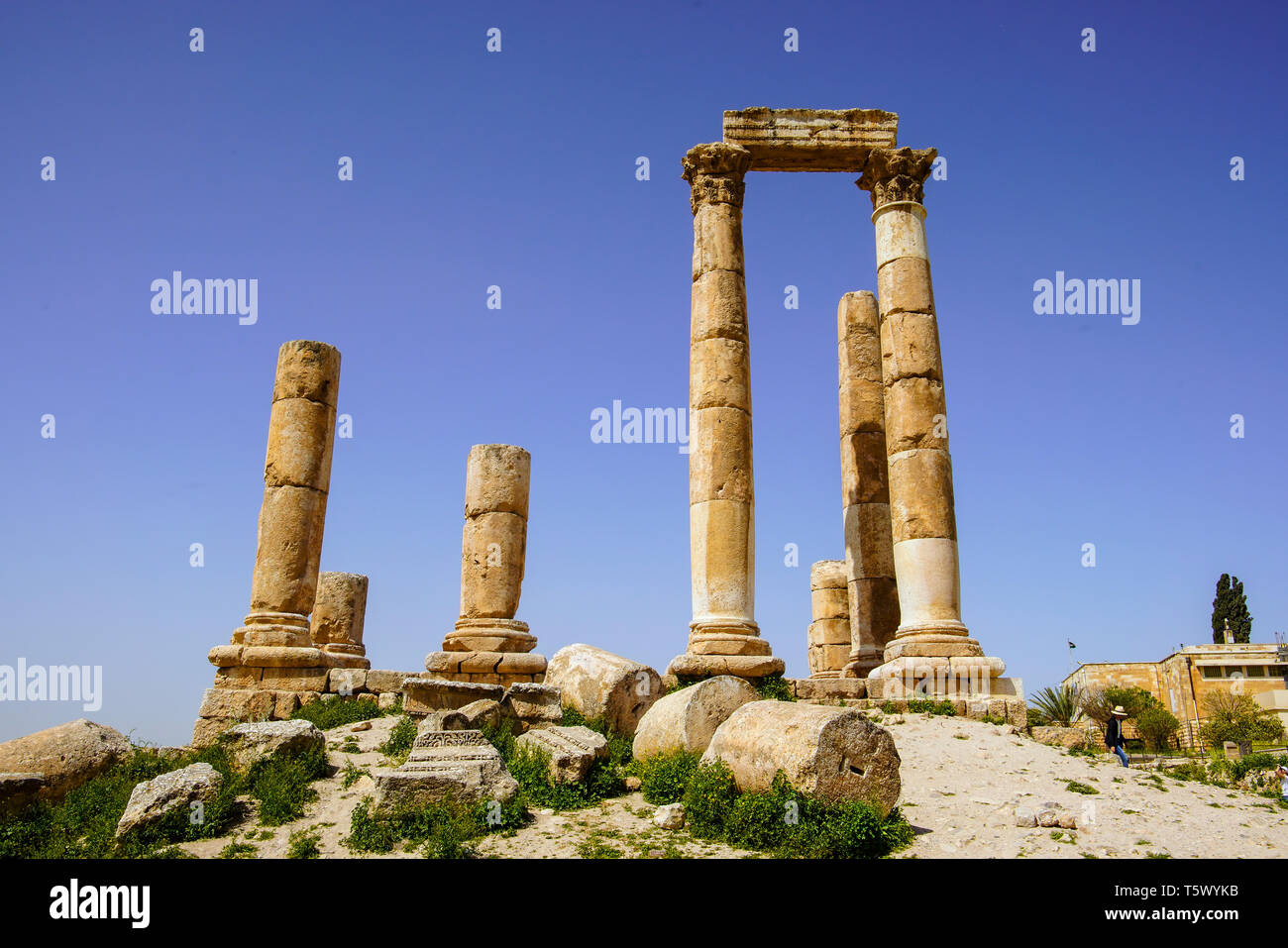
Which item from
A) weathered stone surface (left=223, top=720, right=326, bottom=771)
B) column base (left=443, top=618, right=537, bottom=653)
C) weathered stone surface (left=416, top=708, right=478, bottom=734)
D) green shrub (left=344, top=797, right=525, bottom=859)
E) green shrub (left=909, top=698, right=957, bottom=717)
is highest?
column base (left=443, top=618, right=537, bottom=653)

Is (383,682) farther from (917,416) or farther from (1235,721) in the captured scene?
(1235,721)

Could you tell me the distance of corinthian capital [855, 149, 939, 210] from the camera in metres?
17.3

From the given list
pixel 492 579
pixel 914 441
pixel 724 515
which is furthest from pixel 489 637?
pixel 914 441

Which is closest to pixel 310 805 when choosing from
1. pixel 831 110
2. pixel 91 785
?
pixel 91 785

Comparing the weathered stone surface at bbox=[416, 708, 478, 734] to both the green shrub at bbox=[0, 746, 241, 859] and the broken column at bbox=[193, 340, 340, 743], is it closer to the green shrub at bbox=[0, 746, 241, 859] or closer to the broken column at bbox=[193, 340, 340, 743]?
the green shrub at bbox=[0, 746, 241, 859]

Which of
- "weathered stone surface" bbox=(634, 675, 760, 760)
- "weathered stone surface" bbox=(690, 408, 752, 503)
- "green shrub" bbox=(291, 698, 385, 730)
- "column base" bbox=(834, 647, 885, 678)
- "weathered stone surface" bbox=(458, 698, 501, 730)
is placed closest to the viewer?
"weathered stone surface" bbox=(634, 675, 760, 760)

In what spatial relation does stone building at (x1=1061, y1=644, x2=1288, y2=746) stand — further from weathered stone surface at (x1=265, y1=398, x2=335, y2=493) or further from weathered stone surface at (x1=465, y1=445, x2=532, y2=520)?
weathered stone surface at (x1=265, y1=398, x2=335, y2=493)

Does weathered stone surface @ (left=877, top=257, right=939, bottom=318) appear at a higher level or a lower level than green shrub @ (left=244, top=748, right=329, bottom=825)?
higher

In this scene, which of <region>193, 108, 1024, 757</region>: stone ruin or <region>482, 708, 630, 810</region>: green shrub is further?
<region>193, 108, 1024, 757</region>: stone ruin

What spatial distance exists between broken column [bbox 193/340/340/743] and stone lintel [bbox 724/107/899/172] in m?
9.16

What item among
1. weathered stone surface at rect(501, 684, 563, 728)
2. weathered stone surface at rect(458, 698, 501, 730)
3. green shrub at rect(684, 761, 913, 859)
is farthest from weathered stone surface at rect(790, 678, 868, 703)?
green shrub at rect(684, 761, 913, 859)

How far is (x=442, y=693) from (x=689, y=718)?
144 inches

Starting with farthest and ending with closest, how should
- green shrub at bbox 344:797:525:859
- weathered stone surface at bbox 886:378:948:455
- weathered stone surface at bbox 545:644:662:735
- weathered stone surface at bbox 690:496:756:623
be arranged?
weathered stone surface at bbox 886:378:948:455, weathered stone surface at bbox 690:496:756:623, weathered stone surface at bbox 545:644:662:735, green shrub at bbox 344:797:525:859

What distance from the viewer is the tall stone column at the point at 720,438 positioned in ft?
48.6
